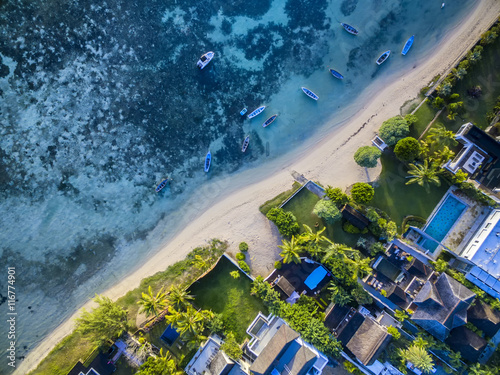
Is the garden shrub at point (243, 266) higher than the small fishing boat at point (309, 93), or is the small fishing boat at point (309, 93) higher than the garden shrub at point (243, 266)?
the small fishing boat at point (309, 93)

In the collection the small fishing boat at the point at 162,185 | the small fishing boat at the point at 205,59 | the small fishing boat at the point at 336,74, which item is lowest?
the small fishing boat at the point at 162,185

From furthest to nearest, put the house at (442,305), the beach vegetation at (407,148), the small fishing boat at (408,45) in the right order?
the small fishing boat at (408,45) < the beach vegetation at (407,148) < the house at (442,305)

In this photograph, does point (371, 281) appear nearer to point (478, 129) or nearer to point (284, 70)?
point (478, 129)

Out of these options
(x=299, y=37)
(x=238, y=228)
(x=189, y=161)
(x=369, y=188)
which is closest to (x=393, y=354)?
(x=369, y=188)

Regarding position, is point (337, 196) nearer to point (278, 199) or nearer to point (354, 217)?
point (354, 217)

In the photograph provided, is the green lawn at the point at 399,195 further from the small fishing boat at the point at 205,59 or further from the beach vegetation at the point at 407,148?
the small fishing boat at the point at 205,59

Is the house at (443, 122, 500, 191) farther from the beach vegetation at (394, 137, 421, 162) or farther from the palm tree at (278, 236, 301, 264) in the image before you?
the palm tree at (278, 236, 301, 264)

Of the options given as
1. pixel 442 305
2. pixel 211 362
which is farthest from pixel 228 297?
pixel 442 305

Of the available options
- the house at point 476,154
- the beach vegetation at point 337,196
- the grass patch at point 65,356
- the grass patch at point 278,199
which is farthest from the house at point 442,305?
the grass patch at point 65,356
